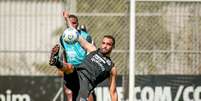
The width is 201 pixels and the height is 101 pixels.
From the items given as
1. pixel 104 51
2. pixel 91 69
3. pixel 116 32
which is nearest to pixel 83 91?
pixel 91 69

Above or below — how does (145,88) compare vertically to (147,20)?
below

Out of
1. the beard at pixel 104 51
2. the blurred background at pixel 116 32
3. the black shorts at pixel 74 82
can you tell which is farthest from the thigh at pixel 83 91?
the blurred background at pixel 116 32

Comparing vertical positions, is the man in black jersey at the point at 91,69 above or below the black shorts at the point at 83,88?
above

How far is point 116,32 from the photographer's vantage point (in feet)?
43.2

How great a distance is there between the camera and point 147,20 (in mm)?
13055

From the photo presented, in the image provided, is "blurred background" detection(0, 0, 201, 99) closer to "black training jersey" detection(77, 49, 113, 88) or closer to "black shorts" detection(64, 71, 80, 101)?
"black shorts" detection(64, 71, 80, 101)

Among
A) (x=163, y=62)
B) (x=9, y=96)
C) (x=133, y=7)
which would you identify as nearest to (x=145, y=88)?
(x=163, y=62)

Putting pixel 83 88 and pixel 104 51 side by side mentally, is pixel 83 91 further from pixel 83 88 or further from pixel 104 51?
pixel 104 51

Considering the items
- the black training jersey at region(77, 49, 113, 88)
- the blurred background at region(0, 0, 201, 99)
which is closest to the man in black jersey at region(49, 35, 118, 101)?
the black training jersey at region(77, 49, 113, 88)

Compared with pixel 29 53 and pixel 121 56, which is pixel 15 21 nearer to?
pixel 29 53

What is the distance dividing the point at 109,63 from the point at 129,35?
2.48m

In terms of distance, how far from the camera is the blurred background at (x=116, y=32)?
1297 centimetres

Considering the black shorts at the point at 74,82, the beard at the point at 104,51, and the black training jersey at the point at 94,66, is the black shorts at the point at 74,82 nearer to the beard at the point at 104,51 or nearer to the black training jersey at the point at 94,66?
the black training jersey at the point at 94,66

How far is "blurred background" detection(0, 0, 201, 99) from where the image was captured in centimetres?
1297
